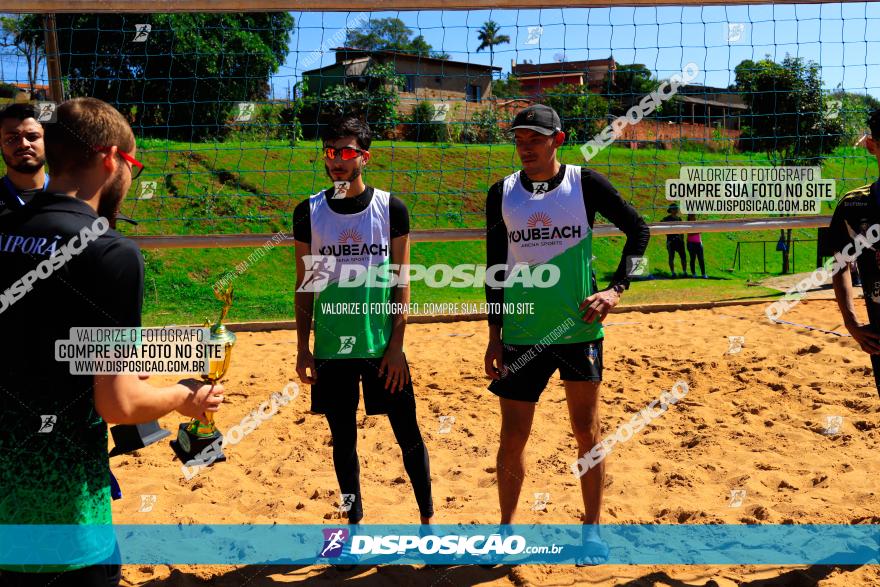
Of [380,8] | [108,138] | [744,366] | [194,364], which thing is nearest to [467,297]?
[744,366]

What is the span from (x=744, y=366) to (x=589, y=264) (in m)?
→ 3.42

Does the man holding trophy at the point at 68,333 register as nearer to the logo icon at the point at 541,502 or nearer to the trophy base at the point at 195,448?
the trophy base at the point at 195,448

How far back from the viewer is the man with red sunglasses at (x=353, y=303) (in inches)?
126

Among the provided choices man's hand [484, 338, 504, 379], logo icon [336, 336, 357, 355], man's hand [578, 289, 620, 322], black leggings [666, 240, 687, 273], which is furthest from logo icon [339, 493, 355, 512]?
black leggings [666, 240, 687, 273]

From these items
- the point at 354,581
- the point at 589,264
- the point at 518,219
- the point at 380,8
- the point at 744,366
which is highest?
the point at 380,8

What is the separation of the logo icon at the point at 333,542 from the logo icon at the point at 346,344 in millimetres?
893

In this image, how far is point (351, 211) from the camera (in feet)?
10.7

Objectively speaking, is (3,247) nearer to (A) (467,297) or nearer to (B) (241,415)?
(B) (241,415)

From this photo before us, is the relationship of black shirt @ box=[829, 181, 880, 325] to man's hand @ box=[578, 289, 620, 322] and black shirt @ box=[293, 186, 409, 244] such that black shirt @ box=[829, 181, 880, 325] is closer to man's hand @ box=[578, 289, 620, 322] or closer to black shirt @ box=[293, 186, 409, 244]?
man's hand @ box=[578, 289, 620, 322]

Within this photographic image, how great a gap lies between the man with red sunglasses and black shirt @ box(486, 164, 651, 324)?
0.41m

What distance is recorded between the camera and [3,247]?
1.65 m

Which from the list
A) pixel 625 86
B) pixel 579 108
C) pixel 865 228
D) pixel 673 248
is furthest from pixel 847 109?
pixel 625 86

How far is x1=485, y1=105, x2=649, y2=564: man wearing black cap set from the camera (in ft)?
10.3

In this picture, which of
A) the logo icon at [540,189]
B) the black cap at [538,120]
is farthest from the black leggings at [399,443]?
the black cap at [538,120]
